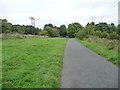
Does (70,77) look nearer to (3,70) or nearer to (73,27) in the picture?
(3,70)

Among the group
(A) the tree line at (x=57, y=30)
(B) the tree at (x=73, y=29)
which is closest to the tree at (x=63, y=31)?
(A) the tree line at (x=57, y=30)

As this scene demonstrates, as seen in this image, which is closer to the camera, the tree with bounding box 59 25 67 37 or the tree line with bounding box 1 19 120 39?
the tree line with bounding box 1 19 120 39

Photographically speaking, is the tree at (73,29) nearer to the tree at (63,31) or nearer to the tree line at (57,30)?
the tree line at (57,30)

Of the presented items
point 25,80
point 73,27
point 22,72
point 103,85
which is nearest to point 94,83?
point 103,85

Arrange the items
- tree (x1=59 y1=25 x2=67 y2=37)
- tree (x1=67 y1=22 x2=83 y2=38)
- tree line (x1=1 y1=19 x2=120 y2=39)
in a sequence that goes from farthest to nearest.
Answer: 1. tree (x1=59 y1=25 x2=67 y2=37)
2. tree (x1=67 y1=22 x2=83 y2=38)
3. tree line (x1=1 y1=19 x2=120 y2=39)

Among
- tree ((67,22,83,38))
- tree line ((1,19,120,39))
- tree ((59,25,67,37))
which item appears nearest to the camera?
tree line ((1,19,120,39))

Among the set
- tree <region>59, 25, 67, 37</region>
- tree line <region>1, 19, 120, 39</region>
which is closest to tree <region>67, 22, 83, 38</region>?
tree line <region>1, 19, 120, 39</region>

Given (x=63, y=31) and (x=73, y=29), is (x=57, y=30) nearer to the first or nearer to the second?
(x=73, y=29)

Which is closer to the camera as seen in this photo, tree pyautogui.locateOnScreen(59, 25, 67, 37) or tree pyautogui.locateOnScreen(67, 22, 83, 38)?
tree pyautogui.locateOnScreen(67, 22, 83, 38)

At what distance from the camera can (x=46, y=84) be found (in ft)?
26.9

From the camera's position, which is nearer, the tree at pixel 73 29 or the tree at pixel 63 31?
the tree at pixel 73 29

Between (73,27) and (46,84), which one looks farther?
(73,27)

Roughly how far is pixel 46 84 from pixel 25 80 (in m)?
0.91

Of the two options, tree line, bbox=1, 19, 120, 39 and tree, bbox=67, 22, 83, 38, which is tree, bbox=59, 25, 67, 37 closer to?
tree line, bbox=1, 19, 120, 39
